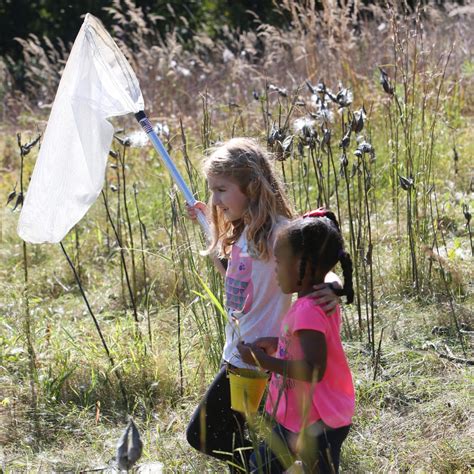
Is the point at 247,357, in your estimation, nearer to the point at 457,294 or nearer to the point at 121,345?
the point at 121,345

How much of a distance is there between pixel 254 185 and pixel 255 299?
31cm

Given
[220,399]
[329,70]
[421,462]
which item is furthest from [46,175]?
[329,70]

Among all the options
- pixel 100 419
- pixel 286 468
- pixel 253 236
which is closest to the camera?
pixel 286 468

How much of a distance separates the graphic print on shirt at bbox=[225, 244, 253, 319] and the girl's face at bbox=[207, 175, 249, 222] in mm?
101

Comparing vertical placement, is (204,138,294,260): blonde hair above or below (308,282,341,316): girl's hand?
above

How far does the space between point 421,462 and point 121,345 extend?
55.7 inches

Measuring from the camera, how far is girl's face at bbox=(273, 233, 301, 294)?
2246mm

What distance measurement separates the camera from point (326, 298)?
221 centimetres

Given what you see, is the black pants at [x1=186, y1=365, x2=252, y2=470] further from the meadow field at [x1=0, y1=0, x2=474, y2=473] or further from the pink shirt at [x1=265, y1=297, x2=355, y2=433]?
the pink shirt at [x1=265, y1=297, x2=355, y2=433]

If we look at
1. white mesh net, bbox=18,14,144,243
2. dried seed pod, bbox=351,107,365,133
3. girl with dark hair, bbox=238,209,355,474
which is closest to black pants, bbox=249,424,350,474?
girl with dark hair, bbox=238,209,355,474

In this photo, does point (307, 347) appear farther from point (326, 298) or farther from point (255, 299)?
point (255, 299)

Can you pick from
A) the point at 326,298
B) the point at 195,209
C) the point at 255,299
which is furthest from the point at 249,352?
the point at 195,209

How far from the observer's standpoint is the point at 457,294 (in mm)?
4168

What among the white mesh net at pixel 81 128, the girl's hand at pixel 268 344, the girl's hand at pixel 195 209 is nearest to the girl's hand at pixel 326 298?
the girl's hand at pixel 268 344
